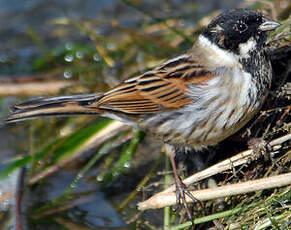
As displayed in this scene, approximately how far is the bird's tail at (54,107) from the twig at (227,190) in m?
0.88

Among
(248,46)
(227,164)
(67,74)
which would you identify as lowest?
(227,164)

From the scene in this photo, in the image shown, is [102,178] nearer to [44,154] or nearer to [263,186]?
[44,154]

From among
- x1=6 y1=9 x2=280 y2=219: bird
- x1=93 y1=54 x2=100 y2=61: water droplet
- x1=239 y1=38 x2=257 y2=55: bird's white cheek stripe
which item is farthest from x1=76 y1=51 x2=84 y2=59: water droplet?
x1=239 y1=38 x2=257 y2=55: bird's white cheek stripe

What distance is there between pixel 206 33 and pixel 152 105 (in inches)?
24.4

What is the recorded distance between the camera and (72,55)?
20.7ft

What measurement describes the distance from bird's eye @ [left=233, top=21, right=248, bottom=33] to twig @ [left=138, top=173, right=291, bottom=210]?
0.99 meters

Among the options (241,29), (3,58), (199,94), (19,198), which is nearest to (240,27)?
(241,29)

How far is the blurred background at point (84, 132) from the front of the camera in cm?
449

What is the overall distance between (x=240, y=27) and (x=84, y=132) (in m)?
1.77

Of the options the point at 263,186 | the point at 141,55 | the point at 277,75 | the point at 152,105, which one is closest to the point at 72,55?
the point at 141,55

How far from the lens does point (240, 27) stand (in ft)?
12.2

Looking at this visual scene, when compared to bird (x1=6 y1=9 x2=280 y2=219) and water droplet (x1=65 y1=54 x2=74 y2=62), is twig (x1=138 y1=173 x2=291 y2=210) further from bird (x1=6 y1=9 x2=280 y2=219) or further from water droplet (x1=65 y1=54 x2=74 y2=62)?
water droplet (x1=65 y1=54 x2=74 y2=62)

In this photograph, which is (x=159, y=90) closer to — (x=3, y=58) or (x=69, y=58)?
(x=69, y=58)

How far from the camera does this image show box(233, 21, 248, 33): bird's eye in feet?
12.2
